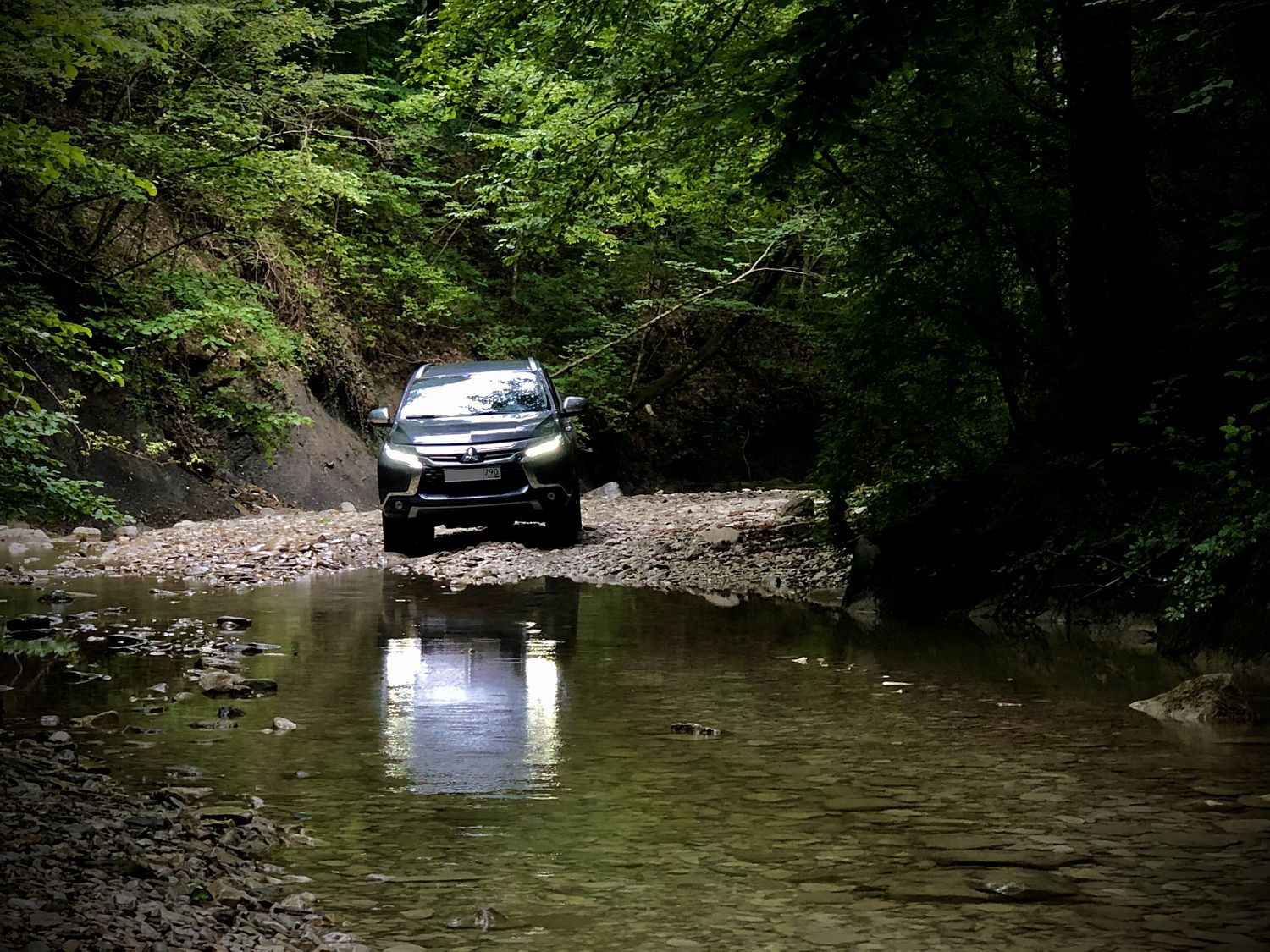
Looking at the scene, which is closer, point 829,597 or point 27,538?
point 829,597

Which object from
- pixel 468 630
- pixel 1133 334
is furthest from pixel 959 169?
pixel 468 630

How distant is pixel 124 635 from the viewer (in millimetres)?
8438

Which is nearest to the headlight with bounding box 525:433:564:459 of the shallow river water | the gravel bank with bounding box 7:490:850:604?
the gravel bank with bounding box 7:490:850:604

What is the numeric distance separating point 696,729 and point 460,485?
812 cm

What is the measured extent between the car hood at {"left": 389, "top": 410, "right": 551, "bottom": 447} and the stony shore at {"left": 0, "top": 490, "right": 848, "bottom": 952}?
52.9 inches

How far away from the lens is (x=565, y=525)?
14.5 metres

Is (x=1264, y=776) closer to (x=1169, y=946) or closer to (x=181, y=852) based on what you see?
(x=1169, y=946)

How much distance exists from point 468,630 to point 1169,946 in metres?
6.42

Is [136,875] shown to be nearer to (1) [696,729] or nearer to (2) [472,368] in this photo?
(1) [696,729]

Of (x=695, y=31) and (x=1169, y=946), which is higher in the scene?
(x=695, y=31)

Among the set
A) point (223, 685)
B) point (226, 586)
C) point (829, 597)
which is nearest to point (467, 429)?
point (226, 586)

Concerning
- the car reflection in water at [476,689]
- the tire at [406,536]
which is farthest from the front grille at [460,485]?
the car reflection in water at [476,689]

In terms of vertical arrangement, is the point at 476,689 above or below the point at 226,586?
below

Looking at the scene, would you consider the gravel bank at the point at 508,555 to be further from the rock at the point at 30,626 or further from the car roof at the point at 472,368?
the rock at the point at 30,626
